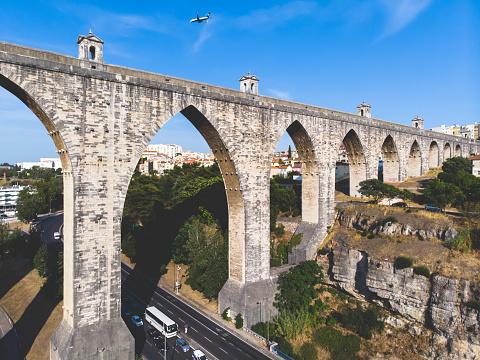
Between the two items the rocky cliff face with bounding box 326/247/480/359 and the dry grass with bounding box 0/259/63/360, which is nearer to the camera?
the rocky cliff face with bounding box 326/247/480/359

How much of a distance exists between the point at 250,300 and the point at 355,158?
70.4ft

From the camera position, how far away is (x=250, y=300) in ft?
82.1

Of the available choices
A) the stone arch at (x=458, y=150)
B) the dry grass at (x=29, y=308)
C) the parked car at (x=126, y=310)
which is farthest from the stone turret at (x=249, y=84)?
the stone arch at (x=458, y=150)

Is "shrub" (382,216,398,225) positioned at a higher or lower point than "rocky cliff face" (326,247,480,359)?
higher

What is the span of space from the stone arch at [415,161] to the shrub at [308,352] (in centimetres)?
3500

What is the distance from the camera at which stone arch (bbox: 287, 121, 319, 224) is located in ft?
101

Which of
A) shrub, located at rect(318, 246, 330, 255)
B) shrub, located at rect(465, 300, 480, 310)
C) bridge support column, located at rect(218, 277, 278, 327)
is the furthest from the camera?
shrub, located at rect(318, 246, 330, 255)

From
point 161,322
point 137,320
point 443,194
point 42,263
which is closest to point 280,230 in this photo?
point 161,322

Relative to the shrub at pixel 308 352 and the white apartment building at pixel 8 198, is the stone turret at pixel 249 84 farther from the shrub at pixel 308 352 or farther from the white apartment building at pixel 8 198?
the white apartment building at pixel 8 198

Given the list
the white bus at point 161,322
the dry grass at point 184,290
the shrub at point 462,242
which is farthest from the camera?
the dry grass at point 184,290

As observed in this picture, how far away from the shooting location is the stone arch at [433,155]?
53.8 m

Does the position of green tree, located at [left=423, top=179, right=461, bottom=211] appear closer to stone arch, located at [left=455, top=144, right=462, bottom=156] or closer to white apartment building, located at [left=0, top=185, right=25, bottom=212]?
stone arch, located at [left=455, top=144, right=462, bottom=156]

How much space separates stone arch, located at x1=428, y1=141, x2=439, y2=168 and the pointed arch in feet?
73.4

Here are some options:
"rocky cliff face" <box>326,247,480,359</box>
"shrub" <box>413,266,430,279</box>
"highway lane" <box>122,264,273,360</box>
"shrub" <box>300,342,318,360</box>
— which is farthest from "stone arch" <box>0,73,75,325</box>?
"shrub" <box>413,266,430,279</box>
